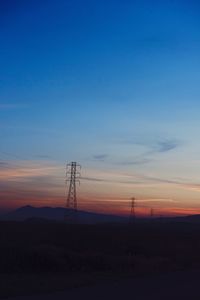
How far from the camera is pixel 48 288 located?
2062 cm

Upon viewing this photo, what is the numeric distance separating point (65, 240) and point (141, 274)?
1506 inches

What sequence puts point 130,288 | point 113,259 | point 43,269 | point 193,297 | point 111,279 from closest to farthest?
1. point 193,297
2. point 130,288
3. point 111,279
4. point 43,269
5. point 113,259

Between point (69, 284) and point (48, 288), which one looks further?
point (69, 284)

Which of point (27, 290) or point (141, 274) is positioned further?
point (141, 274)

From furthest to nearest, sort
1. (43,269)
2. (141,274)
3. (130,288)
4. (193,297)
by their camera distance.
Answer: (43,269) < (141,274) < (130,288) < (193,297)

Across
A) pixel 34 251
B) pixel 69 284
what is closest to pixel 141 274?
pixel 69 284

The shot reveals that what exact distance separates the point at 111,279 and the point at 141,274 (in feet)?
8.88

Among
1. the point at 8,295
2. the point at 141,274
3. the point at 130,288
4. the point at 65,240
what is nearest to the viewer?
the point at 8,295

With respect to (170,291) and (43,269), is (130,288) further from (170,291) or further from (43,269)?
(43,269)

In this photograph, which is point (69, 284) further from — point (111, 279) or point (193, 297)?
point (193, 297)

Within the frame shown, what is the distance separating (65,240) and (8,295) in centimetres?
4647

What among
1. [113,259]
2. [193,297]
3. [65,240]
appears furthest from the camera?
[65,240]

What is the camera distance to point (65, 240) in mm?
64625

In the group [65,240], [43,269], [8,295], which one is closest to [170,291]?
[8,295]
